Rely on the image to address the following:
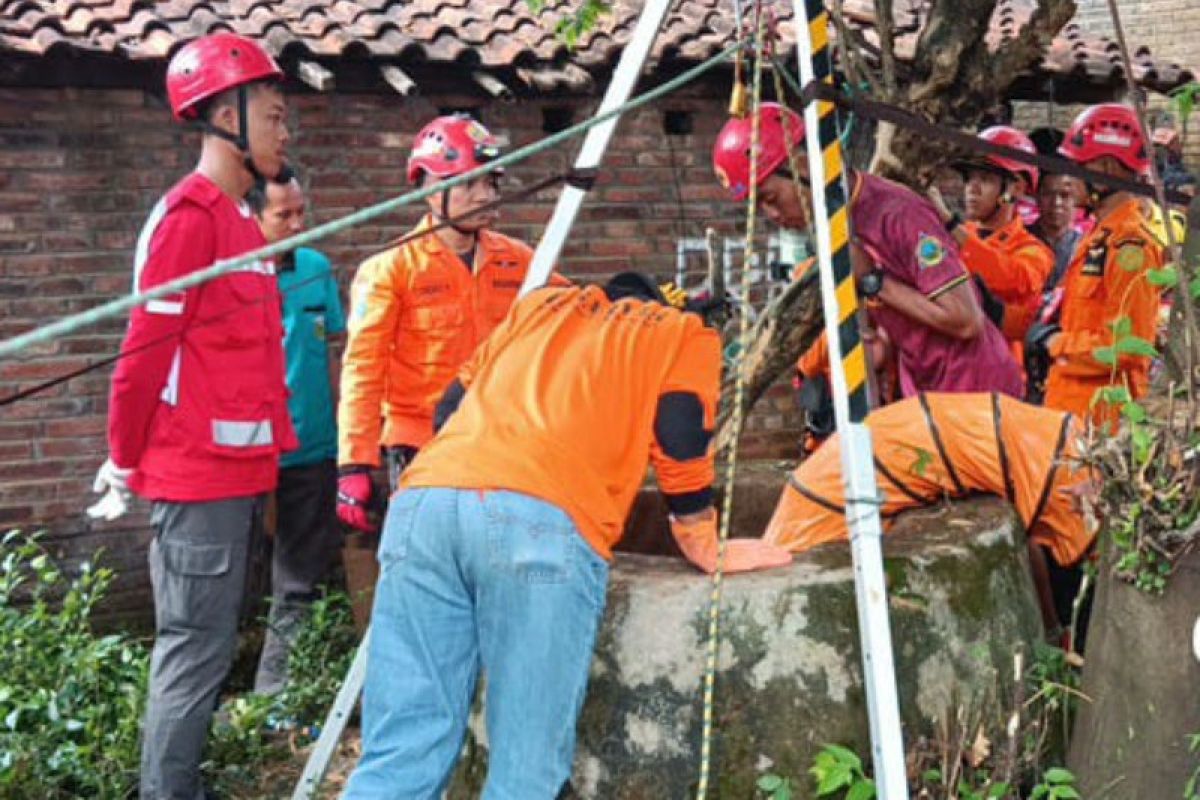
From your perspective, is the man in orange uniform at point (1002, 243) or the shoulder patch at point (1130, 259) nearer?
the shoulder patch at point (1130, 259)

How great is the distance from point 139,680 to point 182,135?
2986 mm

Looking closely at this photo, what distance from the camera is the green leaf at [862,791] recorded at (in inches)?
138

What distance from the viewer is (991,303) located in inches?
252

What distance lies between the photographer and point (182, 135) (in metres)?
7.20

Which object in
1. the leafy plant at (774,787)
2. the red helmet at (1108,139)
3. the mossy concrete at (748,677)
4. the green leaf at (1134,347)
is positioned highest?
the red helmet at (1108,139)

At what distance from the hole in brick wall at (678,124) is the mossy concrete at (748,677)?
4.99 meters

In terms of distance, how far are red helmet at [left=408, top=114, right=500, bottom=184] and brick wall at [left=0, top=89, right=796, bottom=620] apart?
1.83 metres

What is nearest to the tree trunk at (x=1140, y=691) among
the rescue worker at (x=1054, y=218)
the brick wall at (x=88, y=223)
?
the rescue worker at (x=1054, y=218)

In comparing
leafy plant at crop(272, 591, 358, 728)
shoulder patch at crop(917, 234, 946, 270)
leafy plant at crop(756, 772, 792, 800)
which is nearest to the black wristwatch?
shoulder patch at crop(917, 234, 946, 270)

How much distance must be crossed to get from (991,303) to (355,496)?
283 centimetres

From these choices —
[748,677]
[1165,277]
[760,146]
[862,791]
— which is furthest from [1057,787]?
[760,146]

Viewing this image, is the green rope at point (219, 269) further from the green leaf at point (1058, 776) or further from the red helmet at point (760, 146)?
the green leaf at point (1058, 776)

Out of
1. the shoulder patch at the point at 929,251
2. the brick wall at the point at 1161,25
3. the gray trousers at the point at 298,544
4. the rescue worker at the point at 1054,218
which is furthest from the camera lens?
the brick wall at the point at 1161,25

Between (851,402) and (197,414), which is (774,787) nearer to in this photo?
(851,402)
